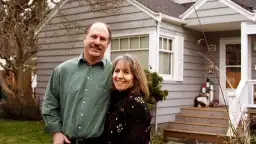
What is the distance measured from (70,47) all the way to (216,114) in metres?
4.78

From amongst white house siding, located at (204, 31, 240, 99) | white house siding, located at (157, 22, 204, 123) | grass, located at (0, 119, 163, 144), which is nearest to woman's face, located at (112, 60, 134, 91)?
grass, located at (0, 119, 163, 144)

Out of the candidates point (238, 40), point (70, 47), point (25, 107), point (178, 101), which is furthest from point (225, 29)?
point (25, 107)

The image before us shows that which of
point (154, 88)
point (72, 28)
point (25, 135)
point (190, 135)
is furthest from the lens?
point (72, 28)

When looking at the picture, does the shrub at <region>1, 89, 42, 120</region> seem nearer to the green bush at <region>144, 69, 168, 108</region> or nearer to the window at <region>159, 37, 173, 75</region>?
the window at <region>159, 37, 173, 75</region>

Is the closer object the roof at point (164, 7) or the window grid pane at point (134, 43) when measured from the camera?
the roof at point (164, 7)

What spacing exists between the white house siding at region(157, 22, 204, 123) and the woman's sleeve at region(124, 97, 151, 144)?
6.23m

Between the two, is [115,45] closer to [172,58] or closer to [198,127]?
[172,58]

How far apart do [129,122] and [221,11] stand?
23.3 ft

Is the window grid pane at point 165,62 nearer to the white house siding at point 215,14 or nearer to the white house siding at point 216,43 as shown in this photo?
the white house siding at point 215,14

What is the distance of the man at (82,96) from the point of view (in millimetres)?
2205

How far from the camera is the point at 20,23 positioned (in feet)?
31.9

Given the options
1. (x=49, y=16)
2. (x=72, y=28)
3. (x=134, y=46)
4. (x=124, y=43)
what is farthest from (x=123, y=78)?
(x=49, y=16)

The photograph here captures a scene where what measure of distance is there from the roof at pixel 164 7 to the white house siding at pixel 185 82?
0.38m

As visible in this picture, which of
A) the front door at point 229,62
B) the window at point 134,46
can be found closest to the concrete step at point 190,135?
the window at point 134,46
